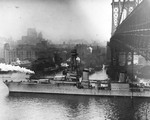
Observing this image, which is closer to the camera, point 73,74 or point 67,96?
point 67,96

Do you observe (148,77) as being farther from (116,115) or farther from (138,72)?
(116,115)

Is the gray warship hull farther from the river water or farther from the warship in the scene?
the river water

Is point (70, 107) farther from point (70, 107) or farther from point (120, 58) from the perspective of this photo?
point (120, 58)

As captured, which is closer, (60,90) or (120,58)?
(60,90)

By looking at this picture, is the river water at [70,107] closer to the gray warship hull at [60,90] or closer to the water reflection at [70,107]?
the water reflection at [70,107]

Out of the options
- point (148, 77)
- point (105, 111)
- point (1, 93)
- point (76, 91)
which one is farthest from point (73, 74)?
point (148, 77)

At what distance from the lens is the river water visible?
21.7m

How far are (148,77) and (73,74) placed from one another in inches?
595

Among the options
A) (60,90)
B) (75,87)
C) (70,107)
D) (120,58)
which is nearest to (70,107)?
(70,107)

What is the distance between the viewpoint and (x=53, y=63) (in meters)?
66.2

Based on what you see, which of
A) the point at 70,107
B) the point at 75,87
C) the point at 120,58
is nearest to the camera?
the point at 70,107

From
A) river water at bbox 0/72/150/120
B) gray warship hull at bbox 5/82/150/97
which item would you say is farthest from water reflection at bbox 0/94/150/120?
gray warship hull at bbox 5/82/150/97

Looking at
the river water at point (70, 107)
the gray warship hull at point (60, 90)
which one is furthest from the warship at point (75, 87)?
the river water at point (70, 107)

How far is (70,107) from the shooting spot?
25.0 metres
